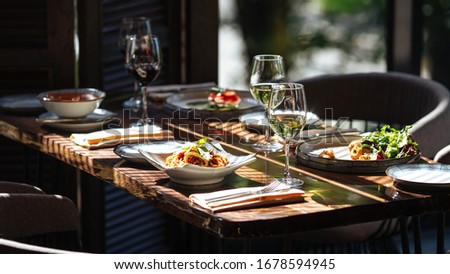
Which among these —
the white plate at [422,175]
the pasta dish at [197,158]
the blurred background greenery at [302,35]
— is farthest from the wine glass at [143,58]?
the blurred background greenery at [302,35]

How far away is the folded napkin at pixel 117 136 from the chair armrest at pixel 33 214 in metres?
0.25

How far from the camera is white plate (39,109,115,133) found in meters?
2.69

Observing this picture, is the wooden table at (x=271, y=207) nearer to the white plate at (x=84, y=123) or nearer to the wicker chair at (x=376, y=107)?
the white plate at (x=84, y=123)

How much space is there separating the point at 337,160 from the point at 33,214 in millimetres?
749

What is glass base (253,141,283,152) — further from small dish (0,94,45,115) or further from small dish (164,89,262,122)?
small dish (0,94,45,115)

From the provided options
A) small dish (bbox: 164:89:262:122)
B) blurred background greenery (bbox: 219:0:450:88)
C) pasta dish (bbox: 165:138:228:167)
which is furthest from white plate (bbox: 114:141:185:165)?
Result: blurred background greenery (bbox: 219:0:450:88)

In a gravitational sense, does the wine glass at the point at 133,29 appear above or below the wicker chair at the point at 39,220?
above

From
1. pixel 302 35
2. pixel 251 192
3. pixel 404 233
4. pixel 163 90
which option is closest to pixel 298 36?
pixel 302 35

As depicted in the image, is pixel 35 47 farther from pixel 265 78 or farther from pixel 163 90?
pixel 265 78

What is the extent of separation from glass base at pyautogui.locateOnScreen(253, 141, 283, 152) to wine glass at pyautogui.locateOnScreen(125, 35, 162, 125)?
1.48 ft

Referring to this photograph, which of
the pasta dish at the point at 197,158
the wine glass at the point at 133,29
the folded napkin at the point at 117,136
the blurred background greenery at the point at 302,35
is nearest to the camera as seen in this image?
the pasta dish at the point at 197,158

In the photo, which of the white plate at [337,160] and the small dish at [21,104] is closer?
the white plate at [337,160]

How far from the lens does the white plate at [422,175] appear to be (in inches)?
76.9

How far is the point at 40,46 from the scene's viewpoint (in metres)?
→ 3.29
